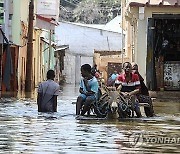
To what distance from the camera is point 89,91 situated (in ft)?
57.0

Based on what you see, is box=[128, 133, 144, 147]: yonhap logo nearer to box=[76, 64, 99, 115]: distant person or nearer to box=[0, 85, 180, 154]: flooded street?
box=[0, 85, 180, 154]: flooded street

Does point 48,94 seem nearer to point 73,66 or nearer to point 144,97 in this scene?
point 144,97

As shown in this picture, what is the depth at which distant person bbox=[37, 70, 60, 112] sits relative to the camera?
17.7 metres

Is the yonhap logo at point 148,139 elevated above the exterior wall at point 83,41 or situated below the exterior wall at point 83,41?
below

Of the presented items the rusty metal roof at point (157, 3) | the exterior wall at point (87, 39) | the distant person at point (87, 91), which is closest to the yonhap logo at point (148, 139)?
the distant person at point (87, 91)

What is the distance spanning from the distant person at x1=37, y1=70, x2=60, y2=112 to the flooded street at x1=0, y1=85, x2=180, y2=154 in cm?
32

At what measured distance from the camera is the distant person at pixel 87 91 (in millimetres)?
17281

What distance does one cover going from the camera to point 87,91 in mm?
17406

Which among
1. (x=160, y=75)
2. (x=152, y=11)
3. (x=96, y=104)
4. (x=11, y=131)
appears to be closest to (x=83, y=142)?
(x=11, y=131)

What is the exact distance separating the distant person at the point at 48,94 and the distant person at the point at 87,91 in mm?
674

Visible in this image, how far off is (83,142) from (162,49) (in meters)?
23.2

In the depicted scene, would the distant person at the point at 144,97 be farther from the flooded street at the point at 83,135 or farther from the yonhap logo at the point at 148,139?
the yonhap logo at the point at 148,139

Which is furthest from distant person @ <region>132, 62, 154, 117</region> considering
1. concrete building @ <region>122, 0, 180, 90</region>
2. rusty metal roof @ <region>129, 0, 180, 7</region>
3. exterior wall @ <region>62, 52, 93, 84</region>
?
exterior wall @ <region>62, 52, 93, 84</region>

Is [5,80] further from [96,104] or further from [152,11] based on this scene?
[96,104]
